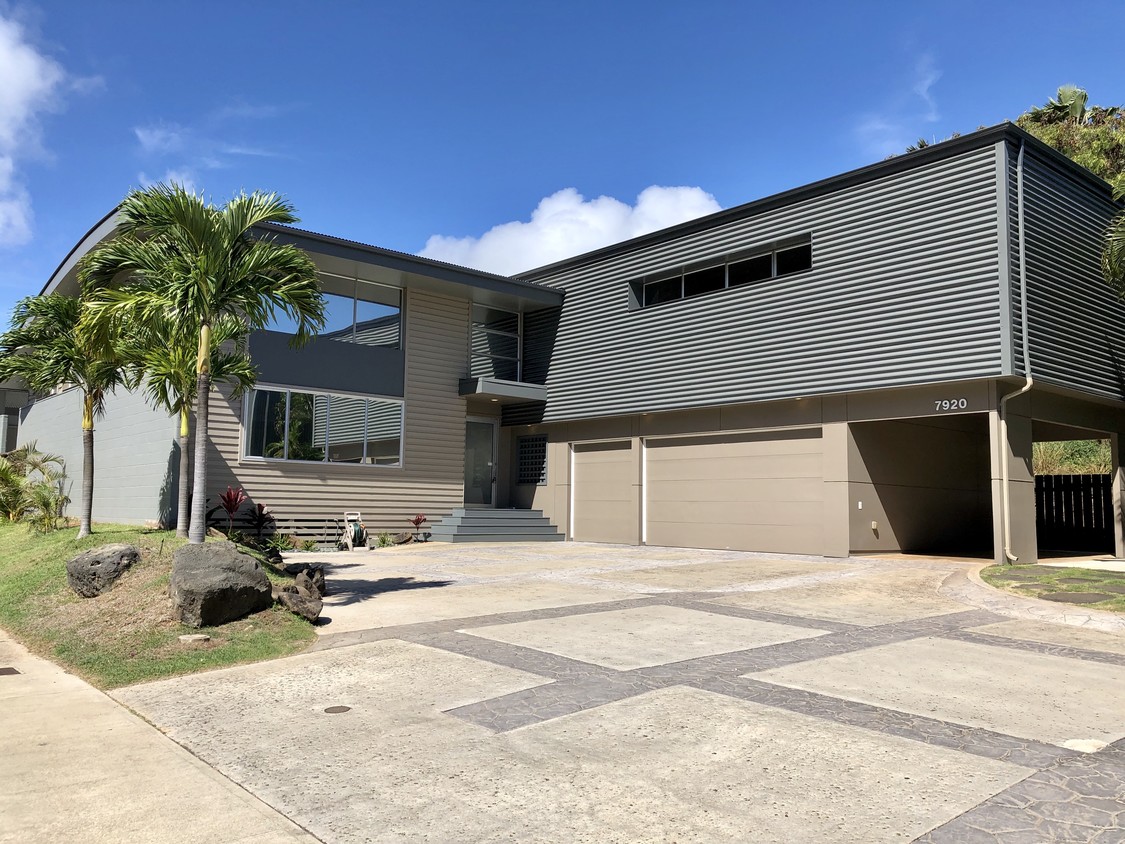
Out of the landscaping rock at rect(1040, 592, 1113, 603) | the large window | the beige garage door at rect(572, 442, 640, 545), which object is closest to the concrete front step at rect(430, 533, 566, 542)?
the beige garage door at rect(572, 442, 640, 545)

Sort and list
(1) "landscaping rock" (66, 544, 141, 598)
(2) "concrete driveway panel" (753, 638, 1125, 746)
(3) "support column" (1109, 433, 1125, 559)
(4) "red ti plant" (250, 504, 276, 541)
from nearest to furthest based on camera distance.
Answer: (2) "concrete driveway panel" (753, 638, 1125, 746) → (1) "landscaping rock" (66, 544, 141, 598) → (4) "red ti plant" (250, 504, 276, 541) → (3) "support column" (1109, 433, 1125, 559)

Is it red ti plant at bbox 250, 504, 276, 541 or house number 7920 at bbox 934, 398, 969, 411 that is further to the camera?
red ti plant at bbox 250, 504, 276, 541

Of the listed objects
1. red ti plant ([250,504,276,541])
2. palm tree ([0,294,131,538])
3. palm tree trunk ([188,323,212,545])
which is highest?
palm tree ([0,294,131,538])

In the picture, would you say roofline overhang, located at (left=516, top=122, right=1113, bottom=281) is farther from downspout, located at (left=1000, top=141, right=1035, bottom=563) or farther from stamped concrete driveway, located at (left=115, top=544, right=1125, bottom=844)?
stamped concrete driveway, located at (left=115, top=544, right=1125, bottom=844)

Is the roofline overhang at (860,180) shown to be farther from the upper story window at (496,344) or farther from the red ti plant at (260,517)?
the red ti plant at (260,517)

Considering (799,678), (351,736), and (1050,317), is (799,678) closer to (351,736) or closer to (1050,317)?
(351,736)

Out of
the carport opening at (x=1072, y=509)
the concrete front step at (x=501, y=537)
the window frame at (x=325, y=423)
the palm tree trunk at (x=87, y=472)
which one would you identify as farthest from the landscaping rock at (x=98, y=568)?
the carport opening at (x=1072, y=509)

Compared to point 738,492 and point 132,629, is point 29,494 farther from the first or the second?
point 738,492

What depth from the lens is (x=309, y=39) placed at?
13672 millimetres

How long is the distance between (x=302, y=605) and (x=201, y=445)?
7.45 feet

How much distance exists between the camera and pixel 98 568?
368 inches

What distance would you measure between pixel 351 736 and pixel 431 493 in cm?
1594

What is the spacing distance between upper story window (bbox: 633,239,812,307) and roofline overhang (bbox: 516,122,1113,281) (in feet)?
2.70

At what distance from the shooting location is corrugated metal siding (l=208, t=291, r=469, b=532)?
57.6 feet
